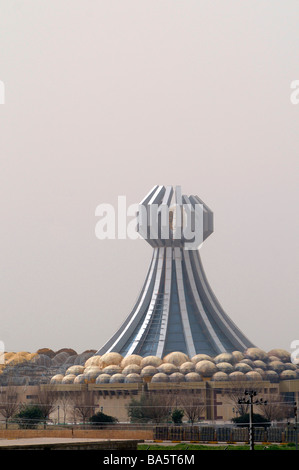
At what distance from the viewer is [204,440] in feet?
145

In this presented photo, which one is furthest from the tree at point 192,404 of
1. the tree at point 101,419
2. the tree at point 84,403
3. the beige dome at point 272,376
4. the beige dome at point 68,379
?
the beige dome at point 68,379

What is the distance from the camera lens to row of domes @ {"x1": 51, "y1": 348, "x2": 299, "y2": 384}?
56938 millimetres

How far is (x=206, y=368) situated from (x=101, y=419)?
7.66m

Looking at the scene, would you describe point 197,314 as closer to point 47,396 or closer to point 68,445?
point 47,396

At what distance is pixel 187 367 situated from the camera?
57.5 m

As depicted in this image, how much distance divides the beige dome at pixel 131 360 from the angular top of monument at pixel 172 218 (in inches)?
338

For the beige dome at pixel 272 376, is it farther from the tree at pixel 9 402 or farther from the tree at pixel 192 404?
the tree at pixel 9 402

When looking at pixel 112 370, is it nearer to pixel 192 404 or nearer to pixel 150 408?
pixel 150 408

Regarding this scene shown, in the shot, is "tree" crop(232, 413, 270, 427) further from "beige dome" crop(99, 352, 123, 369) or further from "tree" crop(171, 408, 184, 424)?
"beige dome" crop(99, 352, 123, 369)

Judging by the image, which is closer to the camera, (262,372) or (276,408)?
(276,408)

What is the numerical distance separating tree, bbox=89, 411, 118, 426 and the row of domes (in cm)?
459

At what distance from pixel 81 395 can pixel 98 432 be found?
13.5 m

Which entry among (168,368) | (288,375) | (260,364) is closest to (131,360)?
(168,368)
